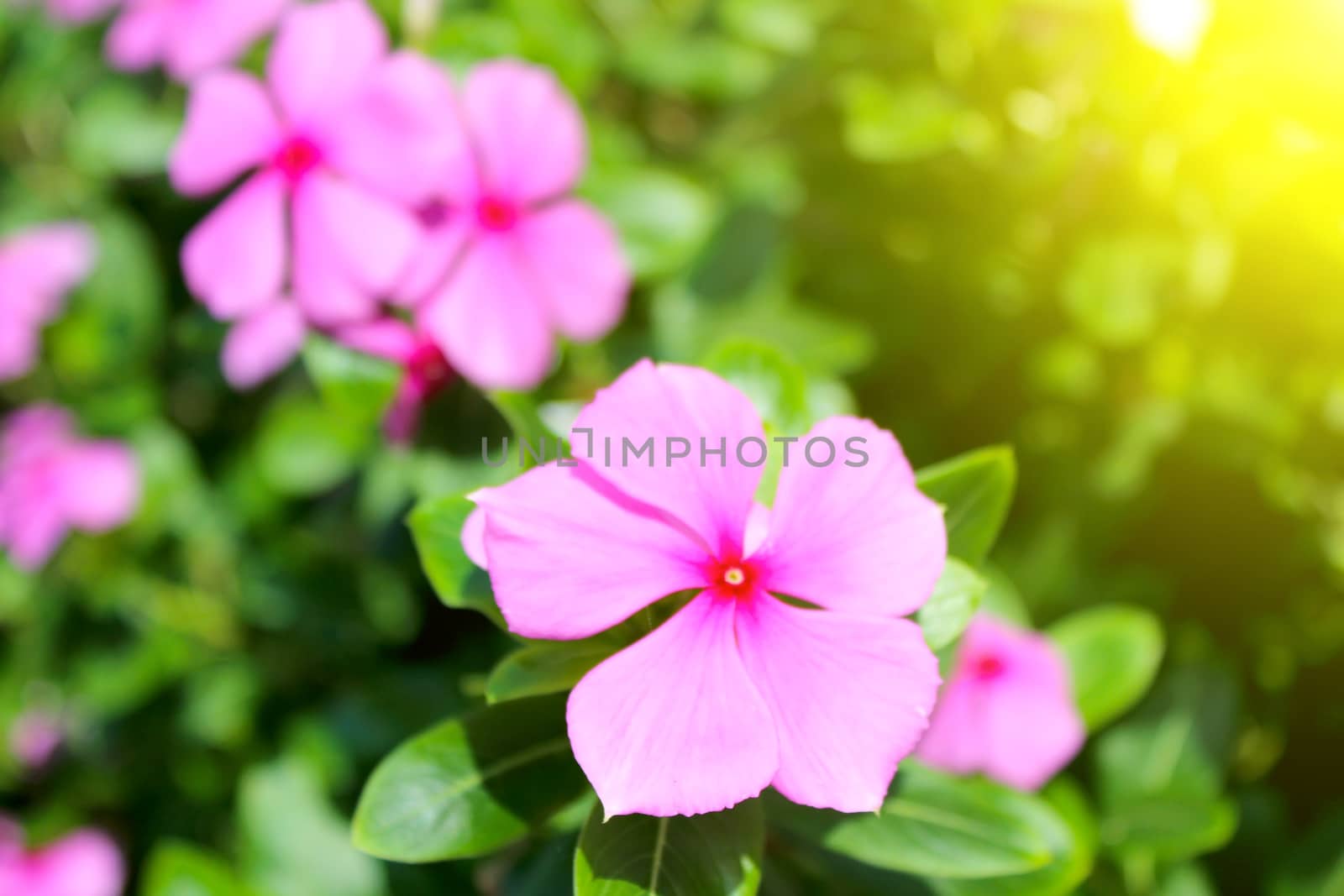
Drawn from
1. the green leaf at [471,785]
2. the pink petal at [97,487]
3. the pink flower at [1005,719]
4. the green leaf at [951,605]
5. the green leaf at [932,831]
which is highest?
the green leaf at [951,605]

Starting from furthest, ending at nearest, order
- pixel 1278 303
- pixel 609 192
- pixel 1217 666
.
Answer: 1. pixel 1278 303
2. pixel 1217 666
3. pixel 609 192

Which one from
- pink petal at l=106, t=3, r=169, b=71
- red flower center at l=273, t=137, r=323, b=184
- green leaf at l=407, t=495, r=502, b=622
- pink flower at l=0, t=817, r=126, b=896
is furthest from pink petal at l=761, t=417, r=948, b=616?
pink flower at l=0, t=817, r=126, b=896

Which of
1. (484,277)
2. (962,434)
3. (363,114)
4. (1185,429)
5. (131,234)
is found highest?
(363,114)

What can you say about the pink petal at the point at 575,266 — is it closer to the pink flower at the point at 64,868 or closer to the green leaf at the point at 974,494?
the green leaf at the point at 974,494

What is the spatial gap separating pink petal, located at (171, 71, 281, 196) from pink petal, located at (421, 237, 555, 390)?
278 millimetres

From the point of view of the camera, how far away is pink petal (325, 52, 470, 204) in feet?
3.87

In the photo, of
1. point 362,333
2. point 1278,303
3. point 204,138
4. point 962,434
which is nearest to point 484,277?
point 362,333

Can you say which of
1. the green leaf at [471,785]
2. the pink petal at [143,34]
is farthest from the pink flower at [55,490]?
the green leaf at [471,785]

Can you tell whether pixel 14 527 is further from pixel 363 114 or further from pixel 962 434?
pixel 962 434

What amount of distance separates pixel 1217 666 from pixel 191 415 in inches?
78.8

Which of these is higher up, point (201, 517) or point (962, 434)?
point (962, 434)

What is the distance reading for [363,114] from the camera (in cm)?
119

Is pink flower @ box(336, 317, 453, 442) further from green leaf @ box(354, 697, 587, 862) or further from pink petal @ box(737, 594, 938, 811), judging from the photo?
pink petal @ box(737, 594, 938, 811)

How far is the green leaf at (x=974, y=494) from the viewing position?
97cm
